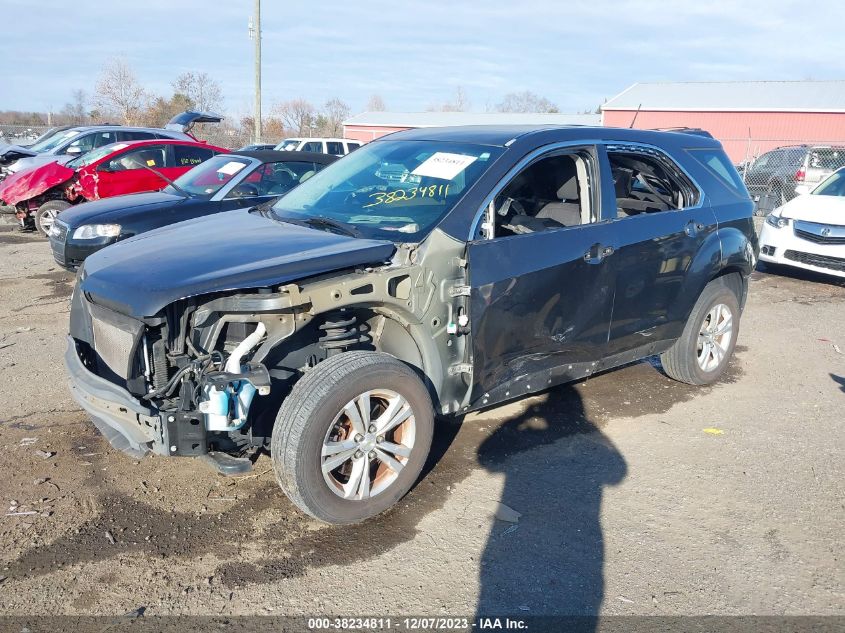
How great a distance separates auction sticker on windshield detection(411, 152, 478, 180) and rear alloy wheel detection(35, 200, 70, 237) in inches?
384

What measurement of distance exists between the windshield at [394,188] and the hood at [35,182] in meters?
8.67

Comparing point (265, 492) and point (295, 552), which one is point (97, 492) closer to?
point (265, 492)

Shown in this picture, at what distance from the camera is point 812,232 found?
9.55 m

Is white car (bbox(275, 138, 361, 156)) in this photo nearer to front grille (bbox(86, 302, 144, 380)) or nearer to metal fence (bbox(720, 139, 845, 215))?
metal fence (bbox(720, 139, 845, 215))

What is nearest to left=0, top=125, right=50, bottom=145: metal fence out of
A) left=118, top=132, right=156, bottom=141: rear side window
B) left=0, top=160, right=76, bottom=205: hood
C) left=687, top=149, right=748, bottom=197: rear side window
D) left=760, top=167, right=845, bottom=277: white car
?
left=118, top=132, right=156, bottom=141: rear side window

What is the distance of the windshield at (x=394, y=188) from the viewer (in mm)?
3850

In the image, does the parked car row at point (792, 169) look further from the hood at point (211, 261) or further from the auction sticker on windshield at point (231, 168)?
the hood at point (211, 261)

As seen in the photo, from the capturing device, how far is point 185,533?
343cm

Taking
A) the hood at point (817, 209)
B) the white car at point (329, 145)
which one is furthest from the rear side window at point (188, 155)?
the hood at point (817, 209)

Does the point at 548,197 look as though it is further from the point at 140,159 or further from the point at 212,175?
the point at 140,159

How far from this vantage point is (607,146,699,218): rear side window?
4988 mm

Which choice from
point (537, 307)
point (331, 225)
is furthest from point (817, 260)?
point (331, 225)

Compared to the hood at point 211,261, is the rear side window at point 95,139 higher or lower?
lower

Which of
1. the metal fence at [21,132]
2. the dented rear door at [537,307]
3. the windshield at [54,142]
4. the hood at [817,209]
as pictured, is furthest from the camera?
the metal fence at [21,132]
